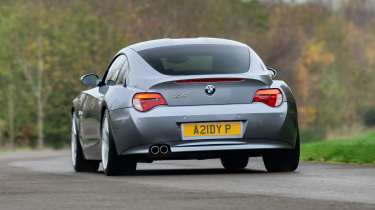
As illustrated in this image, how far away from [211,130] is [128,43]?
49.2 m

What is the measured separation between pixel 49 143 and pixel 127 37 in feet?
71.6

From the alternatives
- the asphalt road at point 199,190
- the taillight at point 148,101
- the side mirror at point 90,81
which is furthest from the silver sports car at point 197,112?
the side mirror at point 90,81

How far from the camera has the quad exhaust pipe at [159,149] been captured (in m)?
13.3

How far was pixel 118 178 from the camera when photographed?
43.7 ft

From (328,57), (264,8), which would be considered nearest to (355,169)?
(264,8)

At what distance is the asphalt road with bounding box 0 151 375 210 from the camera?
31.1ft

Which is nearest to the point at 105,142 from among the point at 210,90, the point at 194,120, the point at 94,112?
the point at 94,112

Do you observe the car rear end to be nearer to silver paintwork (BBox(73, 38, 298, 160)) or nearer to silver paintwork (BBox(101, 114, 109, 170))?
silver paintwork (BBox(73, 38, 298, 160))

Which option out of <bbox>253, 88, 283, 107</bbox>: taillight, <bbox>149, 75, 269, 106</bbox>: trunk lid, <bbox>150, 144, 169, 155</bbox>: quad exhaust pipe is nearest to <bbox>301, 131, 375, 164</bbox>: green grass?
<bbox>253, 88, 283, 107</bbox>: taillight

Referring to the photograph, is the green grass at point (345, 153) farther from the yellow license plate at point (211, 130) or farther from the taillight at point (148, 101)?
the taillight at point (148, 101)

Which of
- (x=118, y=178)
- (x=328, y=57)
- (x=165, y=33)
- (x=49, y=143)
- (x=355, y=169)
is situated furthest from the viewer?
(x=328, y=57)

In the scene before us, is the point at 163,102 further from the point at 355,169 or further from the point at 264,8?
the point at 264,8

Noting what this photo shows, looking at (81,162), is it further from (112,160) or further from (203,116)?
(203,116)

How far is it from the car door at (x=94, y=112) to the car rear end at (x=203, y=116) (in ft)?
3.11
